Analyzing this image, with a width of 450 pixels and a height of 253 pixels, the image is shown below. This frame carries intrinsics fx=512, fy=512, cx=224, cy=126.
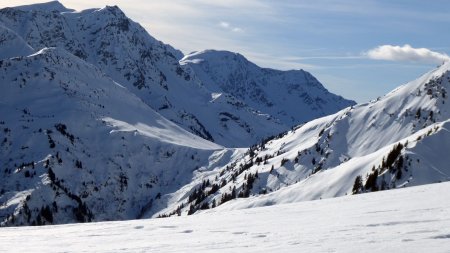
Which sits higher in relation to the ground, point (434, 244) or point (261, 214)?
point (434, 244)

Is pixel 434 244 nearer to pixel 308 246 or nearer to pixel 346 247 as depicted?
pixel 346 247

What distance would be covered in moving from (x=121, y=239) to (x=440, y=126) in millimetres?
115377

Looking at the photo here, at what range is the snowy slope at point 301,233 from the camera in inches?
720

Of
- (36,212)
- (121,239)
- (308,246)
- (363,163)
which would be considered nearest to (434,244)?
(308,246)

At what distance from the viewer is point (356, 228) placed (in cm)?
2173

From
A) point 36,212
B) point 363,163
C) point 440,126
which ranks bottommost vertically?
point 36,212

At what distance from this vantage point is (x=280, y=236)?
A: 72.7 ft

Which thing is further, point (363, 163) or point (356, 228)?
point (363, 163)

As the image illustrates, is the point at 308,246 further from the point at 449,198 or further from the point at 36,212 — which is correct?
the point at 36,212

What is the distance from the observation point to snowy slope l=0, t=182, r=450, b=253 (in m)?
18.3

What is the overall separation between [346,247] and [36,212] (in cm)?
18919

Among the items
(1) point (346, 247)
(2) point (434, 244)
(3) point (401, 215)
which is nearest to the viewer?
(2) point (434, 244)

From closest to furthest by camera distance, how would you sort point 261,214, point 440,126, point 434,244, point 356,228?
point 434,244, point 356,228, point 261,214, point 440,126

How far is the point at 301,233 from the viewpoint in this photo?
875 inches
